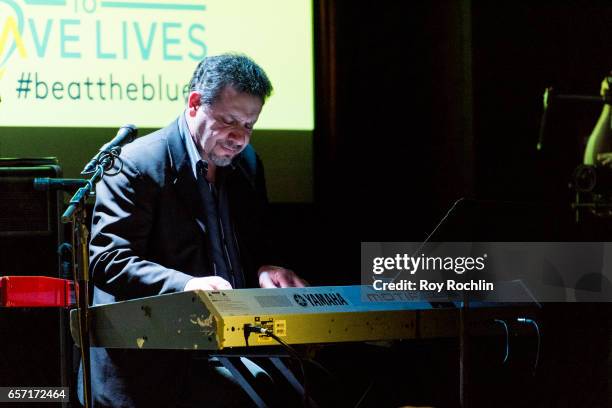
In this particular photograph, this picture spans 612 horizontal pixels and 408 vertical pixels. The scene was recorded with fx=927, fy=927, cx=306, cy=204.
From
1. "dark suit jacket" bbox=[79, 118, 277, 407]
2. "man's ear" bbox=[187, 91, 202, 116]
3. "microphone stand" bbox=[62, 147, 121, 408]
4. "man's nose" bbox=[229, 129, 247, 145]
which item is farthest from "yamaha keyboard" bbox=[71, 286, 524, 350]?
"man's ear" bbox=[187, 91, 202, 116]

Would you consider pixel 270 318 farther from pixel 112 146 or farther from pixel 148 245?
pixel 148 245

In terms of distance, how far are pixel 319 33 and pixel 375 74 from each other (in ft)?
1.13

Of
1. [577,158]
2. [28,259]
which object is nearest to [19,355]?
[28,259]

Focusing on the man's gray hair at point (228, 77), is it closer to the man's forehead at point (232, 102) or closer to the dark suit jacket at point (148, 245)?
the man's forehead at point (232, 102)

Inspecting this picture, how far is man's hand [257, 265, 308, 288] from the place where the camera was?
9.24ft

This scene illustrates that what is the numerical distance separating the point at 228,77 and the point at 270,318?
978 mm

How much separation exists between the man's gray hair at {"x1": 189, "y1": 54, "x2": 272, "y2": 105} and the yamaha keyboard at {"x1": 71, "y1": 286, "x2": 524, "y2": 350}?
787mm

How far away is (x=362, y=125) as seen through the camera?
4262mm

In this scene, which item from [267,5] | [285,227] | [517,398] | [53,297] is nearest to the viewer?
[53,297]

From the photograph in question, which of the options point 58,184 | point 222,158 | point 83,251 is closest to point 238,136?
point 222,158

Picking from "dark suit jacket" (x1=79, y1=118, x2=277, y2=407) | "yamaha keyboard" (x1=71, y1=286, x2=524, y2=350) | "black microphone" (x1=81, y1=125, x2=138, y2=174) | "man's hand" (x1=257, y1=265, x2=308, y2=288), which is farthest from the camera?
"man's hand" (x1=257, y1=265, x2=308, y2=288)

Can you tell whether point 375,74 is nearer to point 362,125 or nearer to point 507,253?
point 362,125

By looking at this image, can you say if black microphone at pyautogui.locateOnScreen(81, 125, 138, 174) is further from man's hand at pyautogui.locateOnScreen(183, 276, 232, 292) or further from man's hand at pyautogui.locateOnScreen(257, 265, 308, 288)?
man's hand at pyautogui.locateOnScreen(257, 265, 308, 288)

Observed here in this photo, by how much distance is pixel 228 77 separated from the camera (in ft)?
9.25
